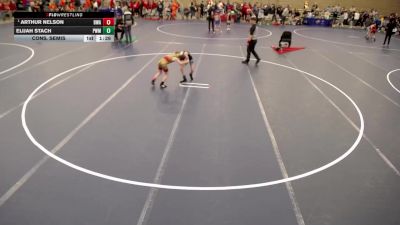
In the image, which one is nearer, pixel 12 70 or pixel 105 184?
pixel 105 184

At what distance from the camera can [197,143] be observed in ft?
25.1

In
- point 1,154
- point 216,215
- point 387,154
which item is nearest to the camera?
point 216,215

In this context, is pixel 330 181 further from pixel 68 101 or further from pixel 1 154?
pixel 68 101

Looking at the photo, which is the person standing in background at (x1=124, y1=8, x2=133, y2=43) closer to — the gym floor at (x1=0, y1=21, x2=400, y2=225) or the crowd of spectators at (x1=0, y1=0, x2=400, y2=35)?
the gym floor at (x1=0, y1=21, x2=400, y2=225)

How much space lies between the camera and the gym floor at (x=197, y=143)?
5527 millimetres

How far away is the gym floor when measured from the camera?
5.53 meters

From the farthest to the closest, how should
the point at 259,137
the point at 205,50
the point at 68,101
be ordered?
1. the point at 205,50
2. the point at 68,101
3. the point at 259,137

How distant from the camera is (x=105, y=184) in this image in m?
6.04

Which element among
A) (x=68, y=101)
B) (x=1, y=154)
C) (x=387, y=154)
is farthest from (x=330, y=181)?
(x=68, y=101)

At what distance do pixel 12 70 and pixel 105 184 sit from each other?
844 centimetres
